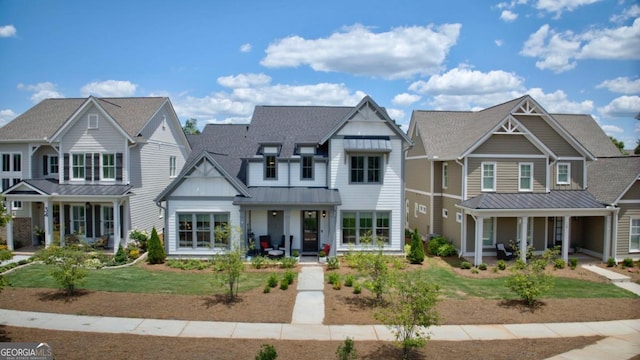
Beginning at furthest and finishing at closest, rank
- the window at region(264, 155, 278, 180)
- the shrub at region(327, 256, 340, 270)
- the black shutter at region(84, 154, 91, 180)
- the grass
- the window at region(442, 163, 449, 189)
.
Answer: the window at region(442, 163, 449, 189) → the black shutter at region(84, 154, 91, 180) → the window at region(264, 155, 278, 180) → the shrub at region(327, 256, 340, 270) → the grass

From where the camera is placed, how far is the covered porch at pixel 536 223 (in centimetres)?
2094

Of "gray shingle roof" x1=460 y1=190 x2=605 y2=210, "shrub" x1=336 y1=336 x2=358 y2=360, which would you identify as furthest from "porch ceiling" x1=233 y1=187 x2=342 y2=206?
"shrub" x1=336 y1=336 x2=358 y2=360

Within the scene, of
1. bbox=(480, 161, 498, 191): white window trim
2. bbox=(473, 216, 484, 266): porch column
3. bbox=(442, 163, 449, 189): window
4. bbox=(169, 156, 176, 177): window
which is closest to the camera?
bbox=(473, 216, 484, 266): porch column

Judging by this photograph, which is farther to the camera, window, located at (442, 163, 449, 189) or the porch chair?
window, located at (442, 163, 449, 189)

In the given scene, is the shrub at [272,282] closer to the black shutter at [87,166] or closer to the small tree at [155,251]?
the small tree at [155,251]

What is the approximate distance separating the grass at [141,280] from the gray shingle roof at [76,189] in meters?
5.08

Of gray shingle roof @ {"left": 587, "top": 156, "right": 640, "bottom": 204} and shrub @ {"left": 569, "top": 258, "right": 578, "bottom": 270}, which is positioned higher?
gray shingle roof @ {"left": 587, "top": 156, "right": 640, "bottom": 204}

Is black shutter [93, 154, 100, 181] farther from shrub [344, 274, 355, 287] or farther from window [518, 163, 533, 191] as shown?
window [518, 163, 533, 191]

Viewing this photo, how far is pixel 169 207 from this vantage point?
71.5 ft

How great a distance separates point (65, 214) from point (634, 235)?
109 ft

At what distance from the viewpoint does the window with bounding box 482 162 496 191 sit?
73.1 ft

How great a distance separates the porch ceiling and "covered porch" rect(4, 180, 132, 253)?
25.9 ft

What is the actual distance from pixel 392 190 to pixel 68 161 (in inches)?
767

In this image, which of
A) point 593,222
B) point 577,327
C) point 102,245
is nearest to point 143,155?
point 102,245
